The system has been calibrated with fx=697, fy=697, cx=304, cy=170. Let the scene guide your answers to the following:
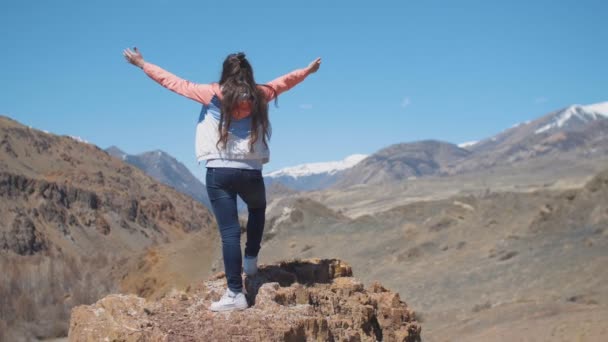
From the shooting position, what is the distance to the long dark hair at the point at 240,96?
4.54m

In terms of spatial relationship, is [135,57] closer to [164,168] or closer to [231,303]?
[231,303]

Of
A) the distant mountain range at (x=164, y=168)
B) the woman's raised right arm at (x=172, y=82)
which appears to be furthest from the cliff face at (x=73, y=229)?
the distant mountain range at (x=164, y=168)

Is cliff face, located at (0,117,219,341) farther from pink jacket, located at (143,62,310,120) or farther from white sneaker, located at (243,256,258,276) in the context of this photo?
pink jacket, located at (143,62,310,120)

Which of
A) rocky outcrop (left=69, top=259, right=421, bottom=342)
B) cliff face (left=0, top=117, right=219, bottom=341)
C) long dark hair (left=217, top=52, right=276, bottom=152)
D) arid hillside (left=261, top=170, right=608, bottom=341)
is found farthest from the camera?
cliff face (left=0, top=117, right=219, bottom=341)

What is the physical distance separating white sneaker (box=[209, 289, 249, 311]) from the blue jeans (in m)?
0.04

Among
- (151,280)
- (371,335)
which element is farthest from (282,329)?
(151,280)

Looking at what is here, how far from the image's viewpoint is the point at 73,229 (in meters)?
44.3

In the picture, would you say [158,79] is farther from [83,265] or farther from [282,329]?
[83,265]

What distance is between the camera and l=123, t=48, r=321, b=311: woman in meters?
4.58

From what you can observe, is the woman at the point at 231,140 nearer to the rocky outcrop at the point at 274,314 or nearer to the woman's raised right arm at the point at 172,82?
the woman's raised right arm at the point at 172,82

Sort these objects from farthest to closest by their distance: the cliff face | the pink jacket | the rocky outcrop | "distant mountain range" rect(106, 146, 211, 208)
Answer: "distant mountain range" rect(106, 146, 211, 208), the cliff face, the pink jacket, the rocky outcrop

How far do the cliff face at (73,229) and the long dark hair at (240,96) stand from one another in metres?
12.9

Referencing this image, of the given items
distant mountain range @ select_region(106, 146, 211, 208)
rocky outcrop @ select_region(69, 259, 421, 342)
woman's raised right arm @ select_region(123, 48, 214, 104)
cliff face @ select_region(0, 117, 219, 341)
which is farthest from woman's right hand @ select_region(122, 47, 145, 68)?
distant mountain range @ select_region(106, 146, 211, 208)

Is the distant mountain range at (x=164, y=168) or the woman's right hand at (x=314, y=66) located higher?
the distant mountain range at (x=164, y=168)
